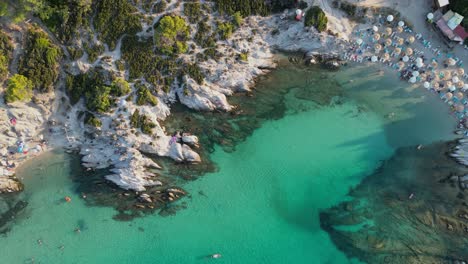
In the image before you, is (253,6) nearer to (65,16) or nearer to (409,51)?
(409,51)

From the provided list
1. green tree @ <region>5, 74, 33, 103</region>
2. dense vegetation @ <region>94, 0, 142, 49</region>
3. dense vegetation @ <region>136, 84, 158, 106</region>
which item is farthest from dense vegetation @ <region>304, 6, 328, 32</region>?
green tree @ <region>5, 74, 33, 103</region>

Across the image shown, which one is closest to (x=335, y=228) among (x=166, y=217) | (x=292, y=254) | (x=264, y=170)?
(x=292, y=254)

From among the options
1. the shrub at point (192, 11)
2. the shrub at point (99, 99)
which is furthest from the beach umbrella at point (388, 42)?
the shrub at point (99, 99)

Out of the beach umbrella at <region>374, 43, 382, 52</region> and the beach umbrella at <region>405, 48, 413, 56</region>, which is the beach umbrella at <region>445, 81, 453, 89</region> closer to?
the beach umbrella at <region>405, 48, 413, 56</region>

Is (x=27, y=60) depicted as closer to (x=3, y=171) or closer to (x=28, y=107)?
(x=28, y=107)

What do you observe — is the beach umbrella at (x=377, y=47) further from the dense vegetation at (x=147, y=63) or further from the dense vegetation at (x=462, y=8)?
the dense vegetation at (x=147, y=63)

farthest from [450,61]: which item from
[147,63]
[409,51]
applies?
[147,63]
